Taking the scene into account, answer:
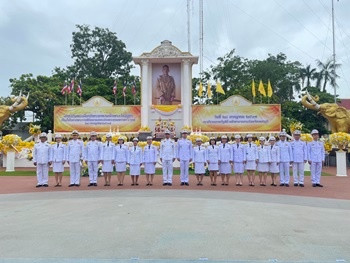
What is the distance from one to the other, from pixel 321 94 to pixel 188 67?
17978 mm

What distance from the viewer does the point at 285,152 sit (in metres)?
12.6

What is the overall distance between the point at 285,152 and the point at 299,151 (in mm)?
457

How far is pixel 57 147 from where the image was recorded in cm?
1277

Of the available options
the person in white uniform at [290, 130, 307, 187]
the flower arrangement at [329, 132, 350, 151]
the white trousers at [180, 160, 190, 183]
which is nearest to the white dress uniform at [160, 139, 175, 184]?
the white trousers at [180, 160, 190, 183]

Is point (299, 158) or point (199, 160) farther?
point (199, 160)

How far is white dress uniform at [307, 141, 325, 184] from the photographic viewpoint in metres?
12.6

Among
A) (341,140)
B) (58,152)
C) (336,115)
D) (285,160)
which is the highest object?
(336,115)

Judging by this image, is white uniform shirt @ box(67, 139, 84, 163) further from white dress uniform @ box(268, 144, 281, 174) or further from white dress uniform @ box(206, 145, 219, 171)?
white dress uniform @ box(268, 144, 281, 174)

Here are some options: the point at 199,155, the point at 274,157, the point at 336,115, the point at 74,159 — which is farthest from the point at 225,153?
the point at 336,115

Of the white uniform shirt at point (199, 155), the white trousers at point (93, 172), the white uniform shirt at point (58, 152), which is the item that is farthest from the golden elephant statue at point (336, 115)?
the white uniform shirt at point (58, 152)

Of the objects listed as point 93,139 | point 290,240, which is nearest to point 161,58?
point 93,139

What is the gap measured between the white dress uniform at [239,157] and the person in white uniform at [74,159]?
Result: 16.8ft

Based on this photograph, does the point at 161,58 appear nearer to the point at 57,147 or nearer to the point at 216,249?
the point at 57,147

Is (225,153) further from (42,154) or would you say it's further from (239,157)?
(42,154)
